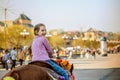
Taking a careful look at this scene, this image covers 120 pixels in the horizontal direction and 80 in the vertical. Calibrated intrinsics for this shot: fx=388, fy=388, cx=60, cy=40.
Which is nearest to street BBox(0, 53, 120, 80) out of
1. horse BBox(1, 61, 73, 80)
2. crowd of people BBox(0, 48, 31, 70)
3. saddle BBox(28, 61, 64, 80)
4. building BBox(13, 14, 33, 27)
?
crowd of people BBox(0, 48, 31, 70)

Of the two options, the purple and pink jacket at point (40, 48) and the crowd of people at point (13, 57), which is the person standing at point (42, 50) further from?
the crowd of people at point (13, 57)

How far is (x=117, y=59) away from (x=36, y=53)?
3.64 metres

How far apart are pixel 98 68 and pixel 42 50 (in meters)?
3.71

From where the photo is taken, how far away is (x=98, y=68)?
7113 millimetres

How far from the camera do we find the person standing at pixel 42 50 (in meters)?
3.49

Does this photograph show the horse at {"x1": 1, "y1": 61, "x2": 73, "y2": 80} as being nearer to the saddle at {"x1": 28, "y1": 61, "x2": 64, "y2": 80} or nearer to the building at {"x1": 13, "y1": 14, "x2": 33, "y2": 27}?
the saddle at {"x1": 28, "y1": 61, "x2": 64, "y2": 80}

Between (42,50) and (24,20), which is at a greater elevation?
(24,20)

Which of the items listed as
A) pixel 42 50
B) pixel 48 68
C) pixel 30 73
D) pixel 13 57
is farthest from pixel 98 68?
pixel 30 73

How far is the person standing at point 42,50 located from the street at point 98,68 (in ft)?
10.8

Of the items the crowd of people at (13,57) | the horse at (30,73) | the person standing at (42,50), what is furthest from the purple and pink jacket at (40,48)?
the crowd of people at (13,57)

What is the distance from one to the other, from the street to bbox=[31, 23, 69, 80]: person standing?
3.28 meters

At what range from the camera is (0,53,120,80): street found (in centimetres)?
689

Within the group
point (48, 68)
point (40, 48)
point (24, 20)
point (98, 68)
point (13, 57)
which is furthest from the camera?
point (98, 68)

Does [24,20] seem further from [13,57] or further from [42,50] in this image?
[42,50]
